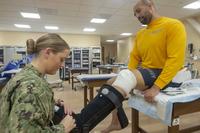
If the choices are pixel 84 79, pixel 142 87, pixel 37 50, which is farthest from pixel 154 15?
pixel 84 79

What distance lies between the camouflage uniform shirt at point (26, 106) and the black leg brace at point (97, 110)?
0.18m

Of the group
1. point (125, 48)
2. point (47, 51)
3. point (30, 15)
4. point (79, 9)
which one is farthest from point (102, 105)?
point (125, 48)

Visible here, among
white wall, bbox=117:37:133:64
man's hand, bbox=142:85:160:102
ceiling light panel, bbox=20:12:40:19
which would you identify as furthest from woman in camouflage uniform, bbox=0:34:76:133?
white wall, bbox=117:37:133:64

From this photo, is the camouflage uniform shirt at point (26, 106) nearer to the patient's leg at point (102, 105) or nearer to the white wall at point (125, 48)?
the patient's leg at point (102, 105)

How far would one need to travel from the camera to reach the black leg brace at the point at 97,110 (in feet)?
3.49

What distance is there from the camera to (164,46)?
161 centimetres

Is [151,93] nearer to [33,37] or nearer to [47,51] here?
[47,51]

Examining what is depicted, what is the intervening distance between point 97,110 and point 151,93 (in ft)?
1.84

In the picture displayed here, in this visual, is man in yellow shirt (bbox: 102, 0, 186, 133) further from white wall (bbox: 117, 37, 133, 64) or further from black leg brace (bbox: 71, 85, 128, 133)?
white wall (bbox: 117, 37, 133, 64)

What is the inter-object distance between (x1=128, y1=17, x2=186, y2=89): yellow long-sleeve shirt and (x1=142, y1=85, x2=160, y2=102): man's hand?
0.13ft

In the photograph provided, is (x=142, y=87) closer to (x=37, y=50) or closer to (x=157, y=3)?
(x=37, y=50)

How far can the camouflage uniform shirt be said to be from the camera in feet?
2.49

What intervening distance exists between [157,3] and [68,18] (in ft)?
10.2

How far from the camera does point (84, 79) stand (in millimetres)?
3057
